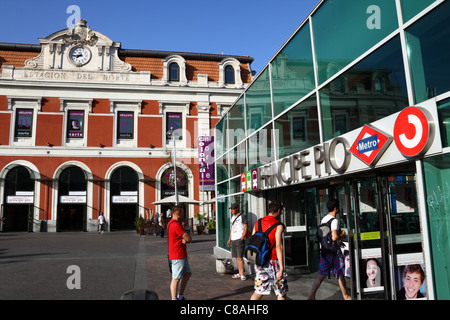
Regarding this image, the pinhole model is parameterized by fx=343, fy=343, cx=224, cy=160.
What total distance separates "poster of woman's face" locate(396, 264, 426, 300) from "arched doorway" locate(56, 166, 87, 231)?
26.3 metres

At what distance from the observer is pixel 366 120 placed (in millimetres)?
5449

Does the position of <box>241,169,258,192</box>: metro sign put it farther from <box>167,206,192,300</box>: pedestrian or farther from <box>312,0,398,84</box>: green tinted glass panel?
<box>167,206,192,300</box>: pedestrian

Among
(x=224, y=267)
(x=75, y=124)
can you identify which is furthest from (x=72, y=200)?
(x=224, y=267)

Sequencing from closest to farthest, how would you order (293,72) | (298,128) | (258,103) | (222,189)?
(298,128) → (293,72) → (258,103) → (222,189)

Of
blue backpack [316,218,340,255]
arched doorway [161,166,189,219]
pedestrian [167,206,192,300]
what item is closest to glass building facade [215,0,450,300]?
blue backpack [316,218,340,255]

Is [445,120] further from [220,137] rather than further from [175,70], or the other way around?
[175,70]

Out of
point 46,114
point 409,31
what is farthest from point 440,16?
point 46,114

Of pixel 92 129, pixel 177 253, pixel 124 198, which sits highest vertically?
pixel 92 129

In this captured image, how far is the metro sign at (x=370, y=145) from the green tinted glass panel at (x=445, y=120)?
76 cm

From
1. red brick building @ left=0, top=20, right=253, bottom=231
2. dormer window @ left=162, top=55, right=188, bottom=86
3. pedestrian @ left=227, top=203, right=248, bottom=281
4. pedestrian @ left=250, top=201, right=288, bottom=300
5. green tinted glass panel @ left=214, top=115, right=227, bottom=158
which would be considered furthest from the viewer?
dormer window @ left=162, top=55, right=188, bottom=86

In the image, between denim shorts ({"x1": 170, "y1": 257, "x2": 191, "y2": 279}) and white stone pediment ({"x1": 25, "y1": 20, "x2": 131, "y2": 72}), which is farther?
white stone pediment ({"x1": 25, "y1": 20, "x2": 131, "y2": 72})

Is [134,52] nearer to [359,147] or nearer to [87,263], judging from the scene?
[87,263]

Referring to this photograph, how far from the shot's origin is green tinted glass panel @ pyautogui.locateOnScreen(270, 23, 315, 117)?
7.33 metres

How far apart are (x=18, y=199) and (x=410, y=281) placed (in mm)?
28692
